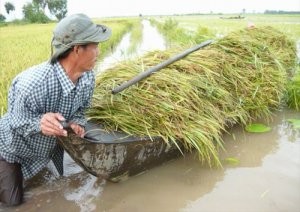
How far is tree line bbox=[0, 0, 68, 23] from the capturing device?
4784 centimetres

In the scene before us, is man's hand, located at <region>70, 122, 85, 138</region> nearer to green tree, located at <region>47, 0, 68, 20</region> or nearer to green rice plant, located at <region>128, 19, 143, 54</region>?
green rice plant, located at <region>128, 19, 143, 54</region>

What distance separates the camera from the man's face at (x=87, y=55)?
213cm

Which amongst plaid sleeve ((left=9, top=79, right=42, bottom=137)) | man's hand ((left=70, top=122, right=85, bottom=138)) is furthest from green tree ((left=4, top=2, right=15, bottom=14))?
man's hand ((left=70, top=122, right=85, bottom=138))

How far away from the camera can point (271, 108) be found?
4039mm

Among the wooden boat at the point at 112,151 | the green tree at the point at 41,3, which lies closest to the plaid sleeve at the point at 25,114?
the wooden boat at the point at 112,151

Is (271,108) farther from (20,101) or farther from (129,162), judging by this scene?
(20,101)

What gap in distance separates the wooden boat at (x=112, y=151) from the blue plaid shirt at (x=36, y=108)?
198mm

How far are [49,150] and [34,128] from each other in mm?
456

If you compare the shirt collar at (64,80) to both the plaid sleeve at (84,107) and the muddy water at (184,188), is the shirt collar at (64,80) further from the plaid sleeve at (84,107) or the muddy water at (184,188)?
the muddy water at (184,188)

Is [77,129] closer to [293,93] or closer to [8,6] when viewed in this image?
[293,93]

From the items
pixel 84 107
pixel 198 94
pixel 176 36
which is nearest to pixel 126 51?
pixel 176 36

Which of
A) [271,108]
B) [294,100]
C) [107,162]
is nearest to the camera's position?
[107,162]

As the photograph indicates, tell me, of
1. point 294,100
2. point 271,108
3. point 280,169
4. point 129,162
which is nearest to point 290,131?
point 271,108

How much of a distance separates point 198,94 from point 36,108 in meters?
1.37
